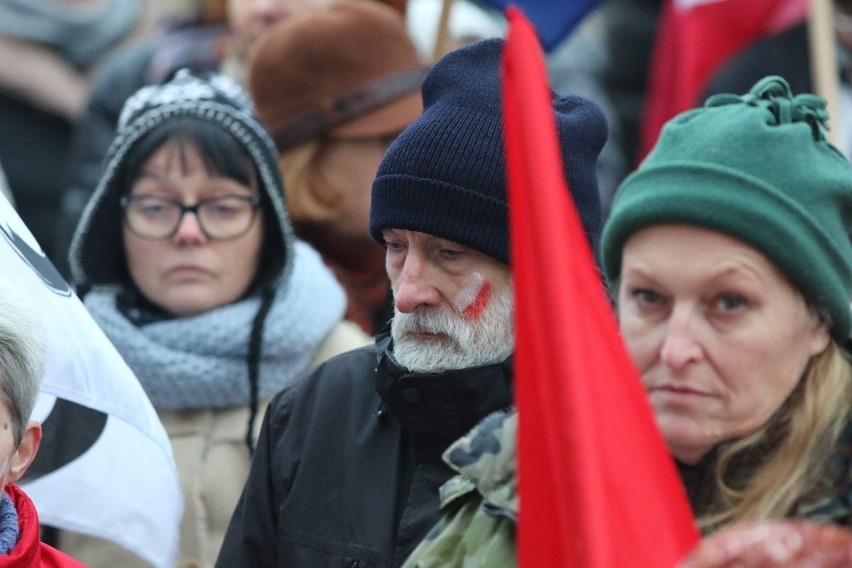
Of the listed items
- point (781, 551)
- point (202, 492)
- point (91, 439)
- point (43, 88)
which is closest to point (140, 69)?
point (43, 88)

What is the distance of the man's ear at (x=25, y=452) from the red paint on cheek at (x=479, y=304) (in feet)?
2.71

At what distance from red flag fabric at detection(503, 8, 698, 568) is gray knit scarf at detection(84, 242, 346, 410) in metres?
2.00

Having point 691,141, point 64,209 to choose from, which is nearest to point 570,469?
point 691,141

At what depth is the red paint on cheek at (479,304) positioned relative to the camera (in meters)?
3.21

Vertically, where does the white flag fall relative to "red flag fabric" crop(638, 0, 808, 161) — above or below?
below

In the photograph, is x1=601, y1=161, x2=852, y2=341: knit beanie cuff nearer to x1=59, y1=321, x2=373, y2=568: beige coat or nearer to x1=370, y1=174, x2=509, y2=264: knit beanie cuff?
x1=370, y1=174, x2=509, y2=264: knit beanie cuff

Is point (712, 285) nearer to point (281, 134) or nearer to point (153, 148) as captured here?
point (153, 148)

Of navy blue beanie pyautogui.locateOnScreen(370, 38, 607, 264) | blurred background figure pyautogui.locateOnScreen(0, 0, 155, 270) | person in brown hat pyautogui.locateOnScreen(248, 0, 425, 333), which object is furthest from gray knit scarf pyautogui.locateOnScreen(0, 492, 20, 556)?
blurred background figure pyautogui.locateOnScreen(0, 0, 155, 270)

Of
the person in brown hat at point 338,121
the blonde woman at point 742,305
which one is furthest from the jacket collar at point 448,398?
the person in brown hat at point 338,121

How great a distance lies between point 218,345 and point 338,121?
1.06 meters

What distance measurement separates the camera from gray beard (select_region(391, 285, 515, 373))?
3197 millimetres

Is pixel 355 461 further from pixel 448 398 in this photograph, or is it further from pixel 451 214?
pixel 451 214

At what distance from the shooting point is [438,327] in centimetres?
321

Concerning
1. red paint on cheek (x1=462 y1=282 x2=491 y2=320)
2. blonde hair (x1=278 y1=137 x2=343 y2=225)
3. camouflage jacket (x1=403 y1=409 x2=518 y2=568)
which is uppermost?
blonde hair (x1=278 y1=137 x2=343 y2=225)
